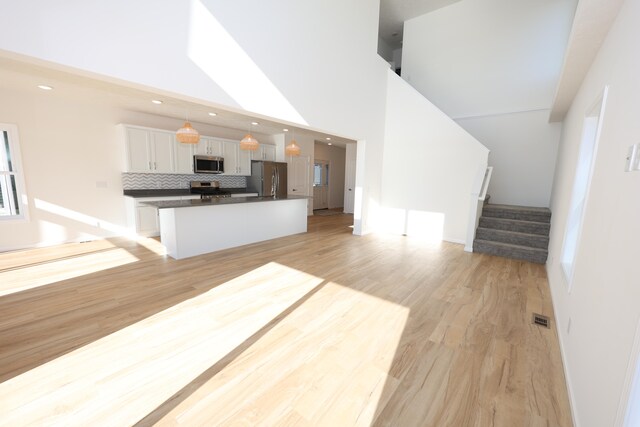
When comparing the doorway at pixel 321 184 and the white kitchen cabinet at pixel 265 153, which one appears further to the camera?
the doorway at pixel 321 184

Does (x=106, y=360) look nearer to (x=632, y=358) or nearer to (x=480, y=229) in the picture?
(x=632, y=358)

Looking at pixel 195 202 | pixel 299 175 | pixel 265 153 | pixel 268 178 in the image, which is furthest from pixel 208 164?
pixel 299 175

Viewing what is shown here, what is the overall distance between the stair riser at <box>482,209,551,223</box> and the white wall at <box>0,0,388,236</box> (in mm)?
3166

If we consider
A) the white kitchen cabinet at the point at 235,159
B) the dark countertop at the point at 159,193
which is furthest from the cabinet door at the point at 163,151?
the white kitchen cabinet at the point at 235,159

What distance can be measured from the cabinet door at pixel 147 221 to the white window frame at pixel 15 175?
5.58 feet

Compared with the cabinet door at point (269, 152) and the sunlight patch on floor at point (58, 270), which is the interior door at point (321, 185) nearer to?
the cabinet door at point (269, 152)

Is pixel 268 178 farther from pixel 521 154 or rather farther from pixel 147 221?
pixel 521 154

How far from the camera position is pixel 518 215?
5.54 metres

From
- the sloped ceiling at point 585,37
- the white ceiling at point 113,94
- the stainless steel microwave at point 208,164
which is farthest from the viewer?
the stainless steel microwave at point 208,164

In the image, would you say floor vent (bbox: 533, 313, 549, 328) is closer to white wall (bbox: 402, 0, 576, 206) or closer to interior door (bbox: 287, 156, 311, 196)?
white wall (bbox: 402, 0, 576, 206)

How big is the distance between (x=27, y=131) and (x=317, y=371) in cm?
649

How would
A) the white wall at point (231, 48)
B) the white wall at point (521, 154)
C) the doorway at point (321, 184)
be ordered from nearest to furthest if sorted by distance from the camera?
the white wall at point (231, 48) → the white wall at point (521, 154) → the doorway at point (321, 184)

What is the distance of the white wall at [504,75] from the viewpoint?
6121 millimetres

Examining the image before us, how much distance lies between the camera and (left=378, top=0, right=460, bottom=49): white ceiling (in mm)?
7172
